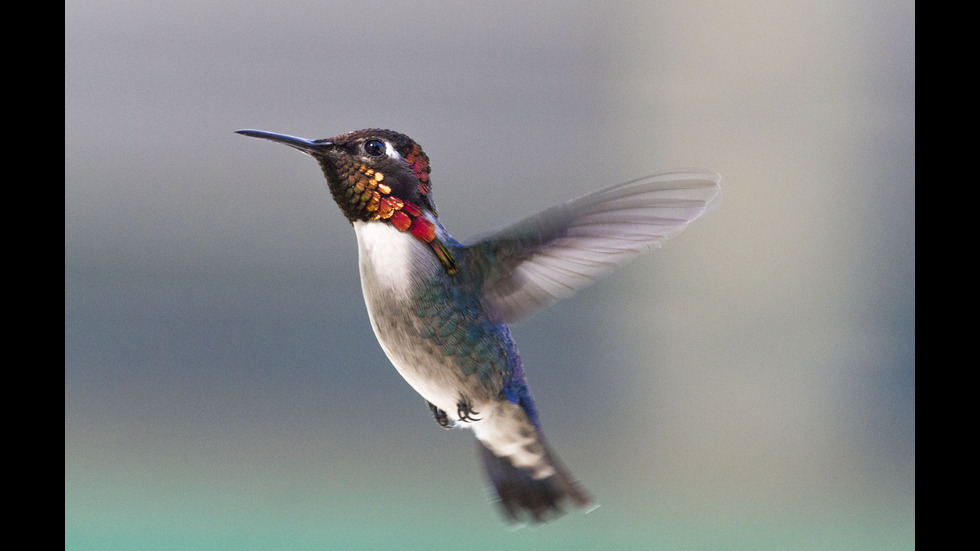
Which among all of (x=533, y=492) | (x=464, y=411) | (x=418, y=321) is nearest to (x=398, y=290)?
(x=418, y=321)

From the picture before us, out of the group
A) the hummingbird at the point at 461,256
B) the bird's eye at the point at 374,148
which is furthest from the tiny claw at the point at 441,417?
the bird's eye at the point at 374,148

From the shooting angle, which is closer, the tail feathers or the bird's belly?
the bird's belly

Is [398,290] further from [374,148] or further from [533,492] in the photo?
[533,492]

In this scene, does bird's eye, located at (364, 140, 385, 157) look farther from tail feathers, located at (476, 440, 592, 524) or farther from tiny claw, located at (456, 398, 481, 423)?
tail feathers, located at (476, 440, 592, 524)

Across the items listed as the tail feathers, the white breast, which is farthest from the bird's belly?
the tail feathers

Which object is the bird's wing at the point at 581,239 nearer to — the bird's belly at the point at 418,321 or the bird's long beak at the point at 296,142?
the bird's belly at the point at 418,321

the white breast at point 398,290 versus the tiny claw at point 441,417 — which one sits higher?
the white breast at point 398,290

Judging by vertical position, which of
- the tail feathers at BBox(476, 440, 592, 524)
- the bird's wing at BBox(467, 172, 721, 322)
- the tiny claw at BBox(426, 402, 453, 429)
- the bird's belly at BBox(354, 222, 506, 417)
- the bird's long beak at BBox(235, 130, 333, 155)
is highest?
the bird's long beak at BBox(235, 130, 333, 155)

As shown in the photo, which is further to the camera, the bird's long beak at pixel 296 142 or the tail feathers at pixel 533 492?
Answer: the tail feathers at pixel 533 492
